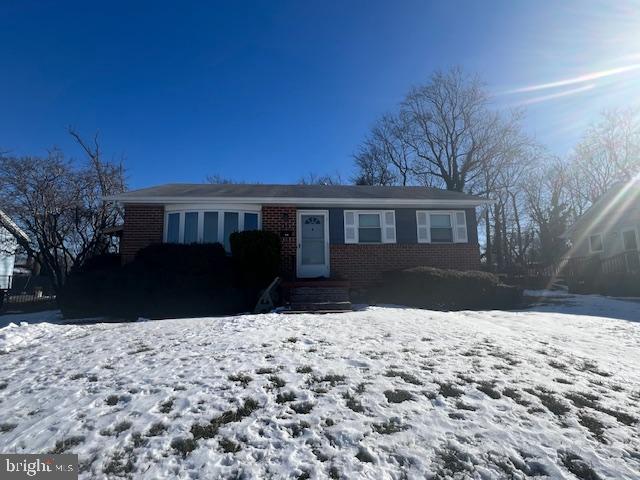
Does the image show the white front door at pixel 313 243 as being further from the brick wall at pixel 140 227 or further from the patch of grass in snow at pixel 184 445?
the patch of grass in snow at pixel 184 445

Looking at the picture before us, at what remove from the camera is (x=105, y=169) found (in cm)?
1839

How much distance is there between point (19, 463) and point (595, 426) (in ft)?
14.5

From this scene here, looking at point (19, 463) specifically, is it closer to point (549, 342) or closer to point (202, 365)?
Result: point (202, 365)

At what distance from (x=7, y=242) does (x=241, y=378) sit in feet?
67.5

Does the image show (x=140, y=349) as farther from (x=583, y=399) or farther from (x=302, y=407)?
(x=583, y=399)

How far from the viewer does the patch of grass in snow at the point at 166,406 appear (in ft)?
9.77

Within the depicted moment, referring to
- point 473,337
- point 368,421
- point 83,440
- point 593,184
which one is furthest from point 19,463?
point 593,184

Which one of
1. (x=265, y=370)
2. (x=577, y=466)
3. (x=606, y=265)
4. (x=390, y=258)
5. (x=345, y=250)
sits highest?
(x=345, y=250)

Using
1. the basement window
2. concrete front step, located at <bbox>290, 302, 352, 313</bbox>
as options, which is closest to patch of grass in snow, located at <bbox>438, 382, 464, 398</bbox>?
concrete front step, located at <bbox>290, 302, 352, 313</bbox>

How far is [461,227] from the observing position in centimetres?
1248

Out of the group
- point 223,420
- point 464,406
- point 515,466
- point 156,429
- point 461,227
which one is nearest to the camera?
point 515,466

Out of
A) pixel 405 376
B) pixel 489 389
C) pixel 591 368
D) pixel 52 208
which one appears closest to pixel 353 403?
pixel 405 376

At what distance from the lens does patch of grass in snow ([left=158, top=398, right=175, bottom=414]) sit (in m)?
2.98

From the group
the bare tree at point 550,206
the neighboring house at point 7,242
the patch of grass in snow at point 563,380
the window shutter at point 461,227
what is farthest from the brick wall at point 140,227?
the bare tree at point 550,206
